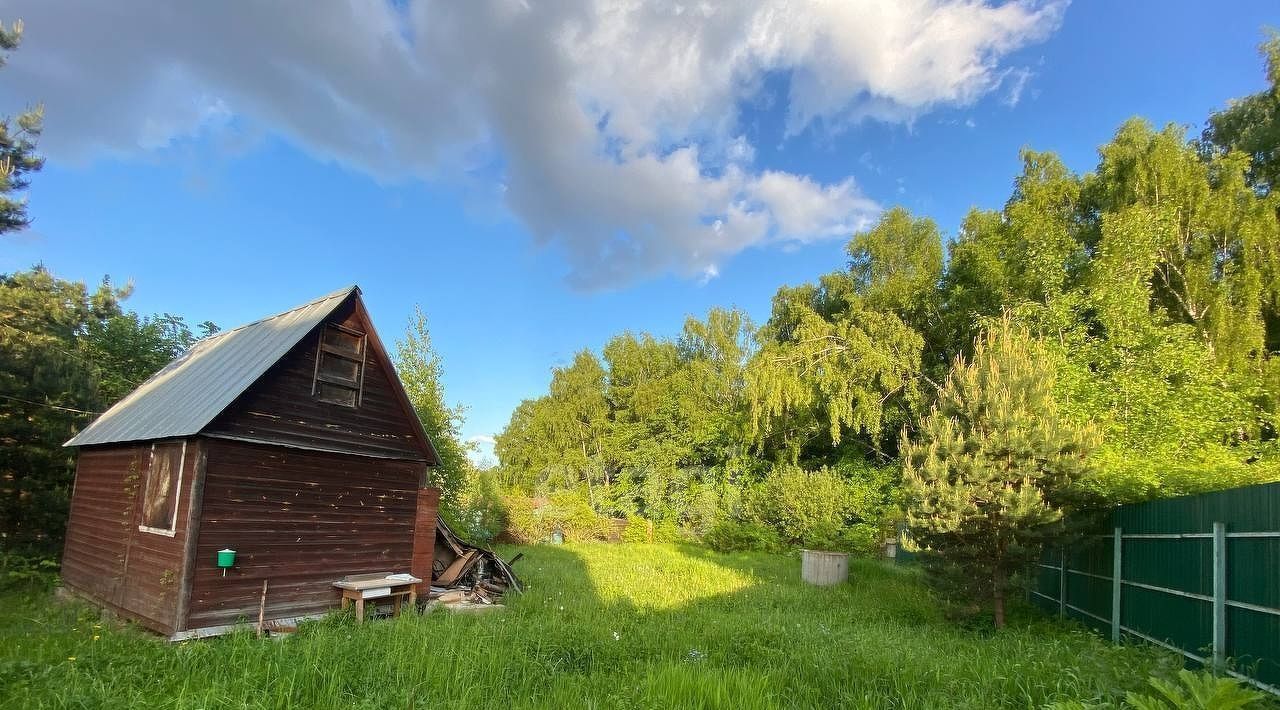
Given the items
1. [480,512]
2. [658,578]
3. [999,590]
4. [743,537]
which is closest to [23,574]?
[658,578]

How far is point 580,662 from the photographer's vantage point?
7.59m

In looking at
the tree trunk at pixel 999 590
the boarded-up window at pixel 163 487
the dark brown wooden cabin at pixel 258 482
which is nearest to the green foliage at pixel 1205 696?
the tree trunk at pixel 999 590

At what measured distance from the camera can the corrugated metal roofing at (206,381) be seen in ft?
30.0

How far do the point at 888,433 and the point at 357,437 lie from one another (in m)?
21.7

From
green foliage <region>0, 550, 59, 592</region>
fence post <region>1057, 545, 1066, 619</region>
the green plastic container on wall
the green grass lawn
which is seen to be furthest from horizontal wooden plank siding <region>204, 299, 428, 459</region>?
fence post <region>1057, 545, 1066, 619</region>

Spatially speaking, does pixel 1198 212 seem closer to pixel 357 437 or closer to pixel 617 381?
pixel 357 437

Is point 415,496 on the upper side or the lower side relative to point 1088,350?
lower

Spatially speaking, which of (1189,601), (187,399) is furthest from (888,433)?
(187,399)

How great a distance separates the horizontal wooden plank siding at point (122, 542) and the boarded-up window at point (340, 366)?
81.9 inches

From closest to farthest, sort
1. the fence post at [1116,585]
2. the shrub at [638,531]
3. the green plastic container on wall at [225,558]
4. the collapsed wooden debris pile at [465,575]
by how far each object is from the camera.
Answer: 1. the fence post at [1116,585]
2. the green plastic container on wall at [225,558]
3. the collapsed wooden debris pile at [465,575]
4. the shrub at [638,531]

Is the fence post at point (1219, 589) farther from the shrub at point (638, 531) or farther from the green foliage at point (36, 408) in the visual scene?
the shrub at point (638, 531)

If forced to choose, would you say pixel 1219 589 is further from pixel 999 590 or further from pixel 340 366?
pixel 340 366

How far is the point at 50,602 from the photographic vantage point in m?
10.9

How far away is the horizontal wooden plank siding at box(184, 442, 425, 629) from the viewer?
8609 mm
